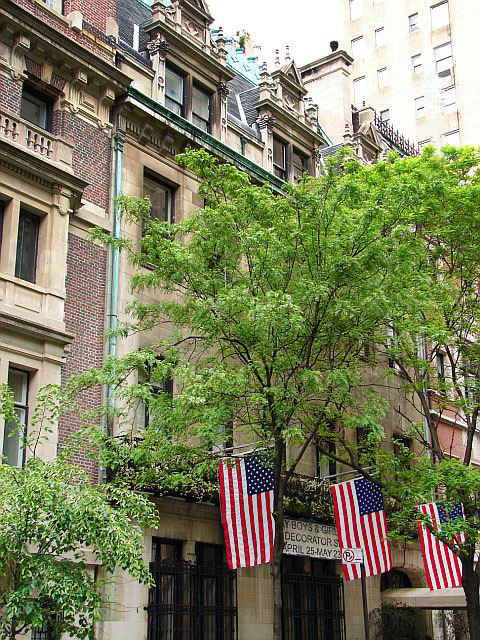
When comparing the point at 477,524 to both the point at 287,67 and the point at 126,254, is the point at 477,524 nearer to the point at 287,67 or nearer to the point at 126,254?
the point at 126,254

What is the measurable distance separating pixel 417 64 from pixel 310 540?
42480mm

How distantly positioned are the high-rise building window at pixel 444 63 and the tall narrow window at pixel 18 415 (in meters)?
45.8

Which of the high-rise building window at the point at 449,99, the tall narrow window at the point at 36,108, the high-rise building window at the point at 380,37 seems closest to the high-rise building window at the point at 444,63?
the high-rise building window at the point at 449,99

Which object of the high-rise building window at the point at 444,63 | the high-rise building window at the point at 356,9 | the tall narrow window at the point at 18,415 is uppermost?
the high-rise building window at the point at 356,9

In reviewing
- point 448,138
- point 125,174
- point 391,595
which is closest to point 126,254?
point 125,174

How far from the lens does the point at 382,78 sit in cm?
6091

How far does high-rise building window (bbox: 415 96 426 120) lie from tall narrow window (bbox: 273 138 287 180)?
29.0 m

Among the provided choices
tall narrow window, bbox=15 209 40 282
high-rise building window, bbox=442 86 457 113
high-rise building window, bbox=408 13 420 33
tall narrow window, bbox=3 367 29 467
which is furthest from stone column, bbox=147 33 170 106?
high-rise building window, bbox=408 13 420 33

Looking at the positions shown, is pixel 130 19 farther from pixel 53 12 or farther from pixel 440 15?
pixel 440 15

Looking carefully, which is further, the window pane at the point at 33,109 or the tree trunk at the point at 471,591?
the tree trunk at the point at 471,591

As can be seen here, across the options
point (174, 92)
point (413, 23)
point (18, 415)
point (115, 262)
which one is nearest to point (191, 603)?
point (18, 415)

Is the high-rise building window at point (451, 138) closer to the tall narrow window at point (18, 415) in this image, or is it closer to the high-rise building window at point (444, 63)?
the high-rise building window at point (444, 63)

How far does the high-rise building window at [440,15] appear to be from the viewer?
58.9 meters

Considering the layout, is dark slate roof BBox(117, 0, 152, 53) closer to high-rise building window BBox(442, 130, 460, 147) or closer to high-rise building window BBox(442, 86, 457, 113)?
high-rise building window BBox(442, 130, 460, 147)
